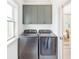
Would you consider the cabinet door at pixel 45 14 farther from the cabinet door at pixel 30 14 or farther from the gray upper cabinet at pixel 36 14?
the cabinet door at pixel 30 14

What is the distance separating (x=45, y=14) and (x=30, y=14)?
549 millimetres

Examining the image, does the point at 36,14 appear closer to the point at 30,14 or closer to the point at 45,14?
the point at 30,14

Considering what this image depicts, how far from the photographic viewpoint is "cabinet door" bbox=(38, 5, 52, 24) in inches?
A: 186

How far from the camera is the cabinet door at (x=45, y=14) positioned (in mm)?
4723

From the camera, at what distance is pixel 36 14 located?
15.6 feet

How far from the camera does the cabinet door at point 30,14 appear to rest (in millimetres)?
4750

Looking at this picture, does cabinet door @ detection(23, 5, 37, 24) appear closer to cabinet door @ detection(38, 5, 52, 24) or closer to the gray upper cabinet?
the gray upper cabinet

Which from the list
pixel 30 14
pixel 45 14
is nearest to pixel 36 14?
pixel 30 14

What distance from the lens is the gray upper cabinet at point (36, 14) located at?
4.73m

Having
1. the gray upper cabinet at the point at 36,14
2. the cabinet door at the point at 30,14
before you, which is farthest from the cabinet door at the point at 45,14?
the cabinet door at the point at 30,14

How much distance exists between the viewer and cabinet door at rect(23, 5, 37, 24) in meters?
4.75

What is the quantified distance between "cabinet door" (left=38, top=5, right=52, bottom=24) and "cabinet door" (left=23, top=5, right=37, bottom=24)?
0.18 metres

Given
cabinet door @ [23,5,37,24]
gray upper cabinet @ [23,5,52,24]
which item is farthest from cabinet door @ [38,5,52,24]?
cabinet door @ [23,5,37,24]
